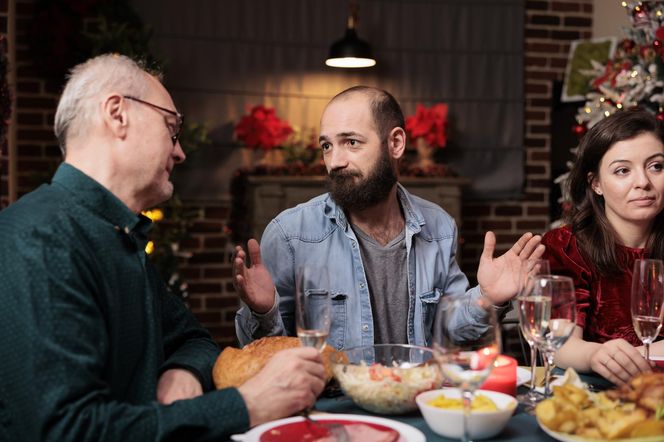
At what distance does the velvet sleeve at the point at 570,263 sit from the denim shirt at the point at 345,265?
0.96ft

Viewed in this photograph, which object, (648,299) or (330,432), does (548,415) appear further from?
(648,299)

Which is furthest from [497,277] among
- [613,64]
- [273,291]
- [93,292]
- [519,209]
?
[519,209]

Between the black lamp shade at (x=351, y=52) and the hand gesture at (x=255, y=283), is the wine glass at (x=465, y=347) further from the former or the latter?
the black lamp shade at (x=351, y=52)

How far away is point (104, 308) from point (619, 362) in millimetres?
1088

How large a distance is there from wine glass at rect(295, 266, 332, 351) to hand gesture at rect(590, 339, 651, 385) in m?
0.70

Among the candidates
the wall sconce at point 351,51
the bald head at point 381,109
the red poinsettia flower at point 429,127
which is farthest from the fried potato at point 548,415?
the red poinsettia flower at point 429,127

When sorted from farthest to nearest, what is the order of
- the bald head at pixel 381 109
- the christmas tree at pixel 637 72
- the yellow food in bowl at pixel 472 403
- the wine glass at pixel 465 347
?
the christmas tree at pixel 637 72 → the bald head at pixel 381 109 → the yellow food in bowl at pixel 472 403 → the wine glass at pixel 465 347

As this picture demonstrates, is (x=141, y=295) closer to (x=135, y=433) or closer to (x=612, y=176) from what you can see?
(x=135, y=433)

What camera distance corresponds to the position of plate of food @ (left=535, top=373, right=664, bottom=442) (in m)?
1.23

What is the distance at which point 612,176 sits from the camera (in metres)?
2.36

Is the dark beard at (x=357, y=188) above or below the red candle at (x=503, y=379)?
above

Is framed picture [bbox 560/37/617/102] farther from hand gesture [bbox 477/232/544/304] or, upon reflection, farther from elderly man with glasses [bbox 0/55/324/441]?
elderly man with glasses [bbox 0/55/324/441]

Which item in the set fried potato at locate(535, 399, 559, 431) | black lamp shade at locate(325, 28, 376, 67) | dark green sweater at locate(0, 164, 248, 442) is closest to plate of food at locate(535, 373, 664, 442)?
fried potato at locate(535, 399, 559, 431)

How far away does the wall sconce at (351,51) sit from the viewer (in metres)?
4.69
